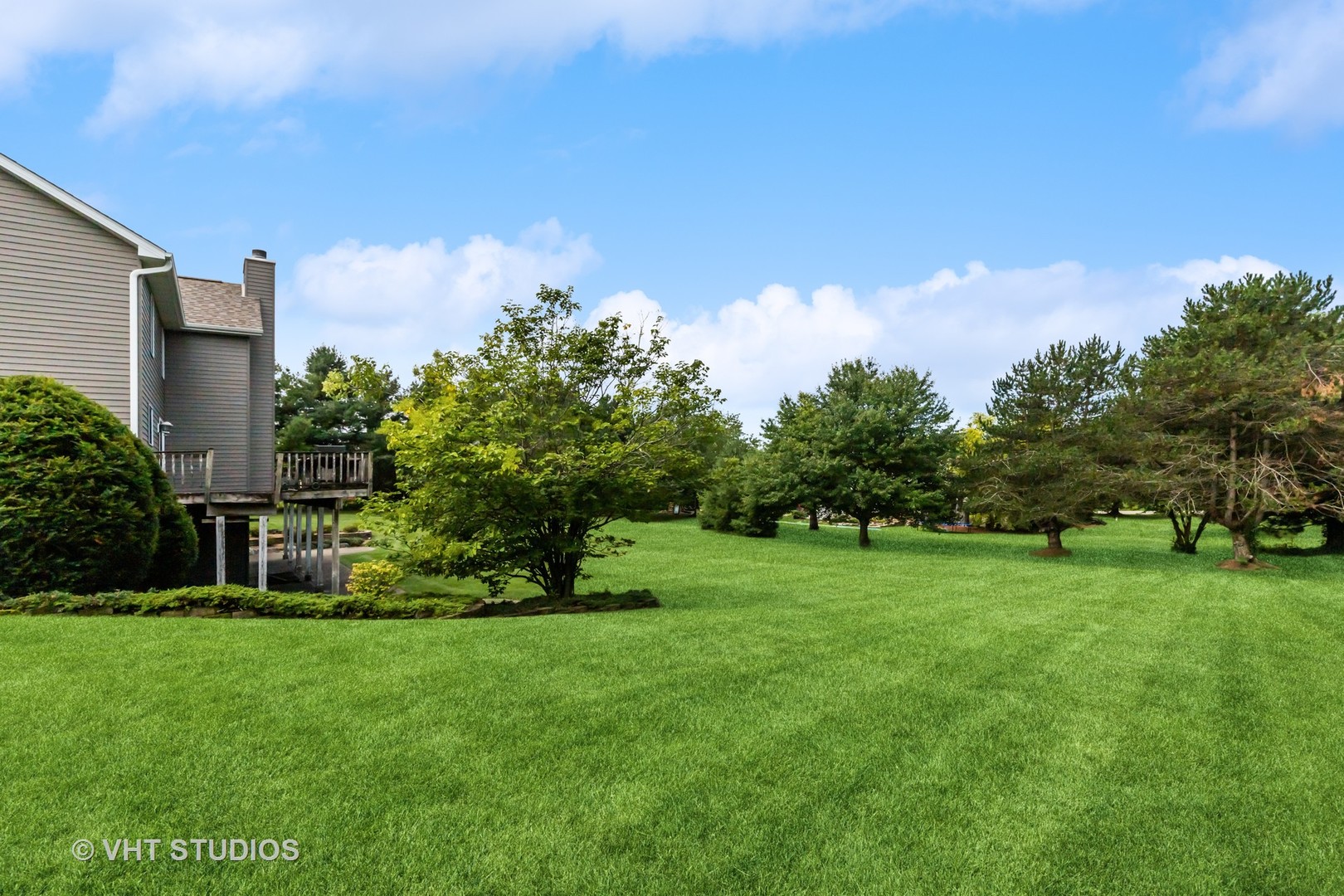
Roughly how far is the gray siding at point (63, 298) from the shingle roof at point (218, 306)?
10.8 feet

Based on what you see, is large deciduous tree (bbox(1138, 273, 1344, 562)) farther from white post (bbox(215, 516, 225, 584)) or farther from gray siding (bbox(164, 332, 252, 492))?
gray siding (bbox(164, 332, 252, 492))

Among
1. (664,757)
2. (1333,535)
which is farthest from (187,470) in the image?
(1333,535)

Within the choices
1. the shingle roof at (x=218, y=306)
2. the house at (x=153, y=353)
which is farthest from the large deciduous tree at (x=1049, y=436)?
the shingle roof at (x=218, y=306)

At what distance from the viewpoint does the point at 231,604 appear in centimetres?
762

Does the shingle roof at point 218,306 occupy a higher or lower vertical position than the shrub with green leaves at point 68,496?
higher

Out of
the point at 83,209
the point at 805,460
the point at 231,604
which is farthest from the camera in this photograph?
the point at 805,460

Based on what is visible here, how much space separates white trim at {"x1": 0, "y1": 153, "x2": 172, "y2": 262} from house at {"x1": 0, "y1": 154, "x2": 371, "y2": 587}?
0.02 m

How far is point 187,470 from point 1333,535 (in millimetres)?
30499

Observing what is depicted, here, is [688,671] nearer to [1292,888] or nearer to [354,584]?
[1292,888]

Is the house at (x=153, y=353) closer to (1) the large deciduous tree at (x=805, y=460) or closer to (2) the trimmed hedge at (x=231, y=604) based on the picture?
(2) the trimmed hedge at (x=231, y=604)

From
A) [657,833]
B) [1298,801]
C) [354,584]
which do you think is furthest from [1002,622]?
[354,584]

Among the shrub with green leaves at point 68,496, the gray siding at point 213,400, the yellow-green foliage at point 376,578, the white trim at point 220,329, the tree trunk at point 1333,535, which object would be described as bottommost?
the tree trunk at point 1333,535

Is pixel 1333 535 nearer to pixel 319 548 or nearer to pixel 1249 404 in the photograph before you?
pixel 1249 404

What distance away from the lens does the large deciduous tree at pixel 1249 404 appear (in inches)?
592
